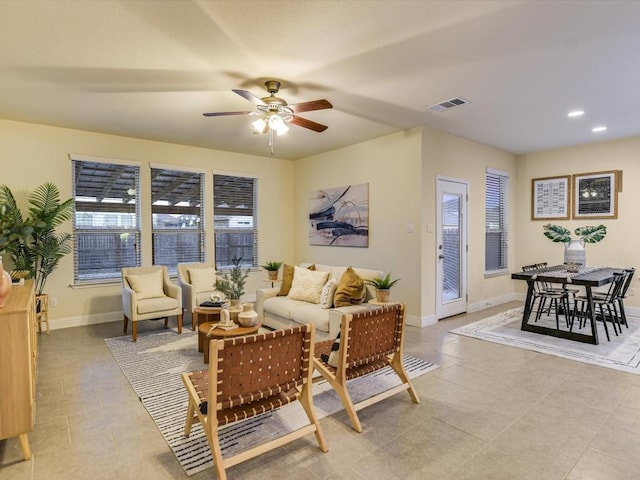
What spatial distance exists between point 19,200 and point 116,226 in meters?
1.17

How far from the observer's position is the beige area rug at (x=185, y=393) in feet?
7.38

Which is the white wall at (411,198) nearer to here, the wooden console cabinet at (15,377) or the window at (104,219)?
the window at (104,219)

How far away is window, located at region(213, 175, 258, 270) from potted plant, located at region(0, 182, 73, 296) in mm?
2207

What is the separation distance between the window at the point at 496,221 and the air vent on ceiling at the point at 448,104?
251 cm

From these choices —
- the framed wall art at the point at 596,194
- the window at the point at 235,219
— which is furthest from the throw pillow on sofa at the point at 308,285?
the framed wall art at the point at 596,194

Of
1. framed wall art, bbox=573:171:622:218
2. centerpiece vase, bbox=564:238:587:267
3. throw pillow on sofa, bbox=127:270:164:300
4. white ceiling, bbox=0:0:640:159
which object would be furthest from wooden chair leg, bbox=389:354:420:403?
framed wall art, bbox=573:171:622:218

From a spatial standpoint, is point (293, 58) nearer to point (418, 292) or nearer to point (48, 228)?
point (418, 292)

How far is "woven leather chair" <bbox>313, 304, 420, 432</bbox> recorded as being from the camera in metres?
2.40

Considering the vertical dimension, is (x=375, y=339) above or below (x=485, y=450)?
above

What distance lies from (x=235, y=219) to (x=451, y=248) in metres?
3.78

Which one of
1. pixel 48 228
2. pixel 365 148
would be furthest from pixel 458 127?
pixel 48 228

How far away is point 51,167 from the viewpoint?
4887 millimetres

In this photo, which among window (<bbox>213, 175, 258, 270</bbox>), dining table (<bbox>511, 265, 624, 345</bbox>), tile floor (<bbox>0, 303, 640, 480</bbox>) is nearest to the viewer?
tile floor (<bbox>0, 303, 640, 480</bbox>)

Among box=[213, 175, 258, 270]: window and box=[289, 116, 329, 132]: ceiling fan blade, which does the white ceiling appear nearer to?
box=[289, 116, 329, 132]: ceiling fan blade
